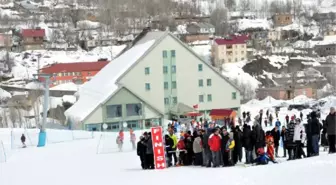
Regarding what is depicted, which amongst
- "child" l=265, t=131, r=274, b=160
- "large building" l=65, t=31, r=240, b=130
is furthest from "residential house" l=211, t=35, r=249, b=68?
"child" l=265, t=131, r=274, b=160

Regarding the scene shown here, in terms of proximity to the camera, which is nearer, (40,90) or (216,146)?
(216,146)

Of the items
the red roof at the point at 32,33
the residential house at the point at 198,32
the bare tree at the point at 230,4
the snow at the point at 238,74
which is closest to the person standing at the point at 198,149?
the snow at the point at 238,74

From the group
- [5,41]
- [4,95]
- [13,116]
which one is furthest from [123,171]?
[5,41]

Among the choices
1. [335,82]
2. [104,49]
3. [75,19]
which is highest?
[75,19]

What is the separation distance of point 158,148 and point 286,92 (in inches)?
2191

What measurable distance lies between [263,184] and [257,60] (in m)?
96.9

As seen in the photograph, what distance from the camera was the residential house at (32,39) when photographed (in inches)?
4338

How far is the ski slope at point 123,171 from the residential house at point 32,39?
307ft

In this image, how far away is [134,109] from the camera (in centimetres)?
3772

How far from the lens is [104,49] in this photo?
11100 cm

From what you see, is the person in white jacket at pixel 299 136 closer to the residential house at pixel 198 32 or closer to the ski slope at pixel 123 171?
the ski slope at pixel 123 171

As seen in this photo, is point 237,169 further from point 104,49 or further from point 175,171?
point 104,49

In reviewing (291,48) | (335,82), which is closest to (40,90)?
(335,82)

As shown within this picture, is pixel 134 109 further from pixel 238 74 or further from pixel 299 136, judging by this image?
pixel 238 74
